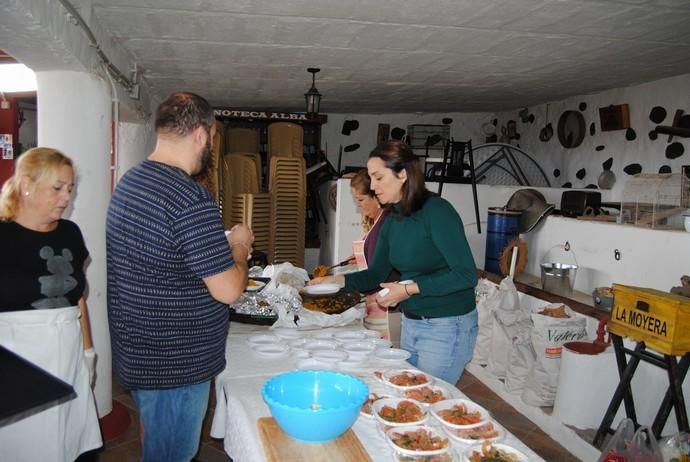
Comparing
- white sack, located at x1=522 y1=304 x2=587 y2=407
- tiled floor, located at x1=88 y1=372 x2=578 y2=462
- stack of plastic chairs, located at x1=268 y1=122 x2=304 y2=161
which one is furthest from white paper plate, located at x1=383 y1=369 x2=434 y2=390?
stack of plastic chairs, located at x1=268 y1=122 x2=304 y2=161

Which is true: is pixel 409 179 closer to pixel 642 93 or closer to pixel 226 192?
pixel 642 93

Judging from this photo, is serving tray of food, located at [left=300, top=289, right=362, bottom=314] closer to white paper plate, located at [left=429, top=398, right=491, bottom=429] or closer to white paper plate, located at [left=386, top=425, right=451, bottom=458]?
white paper plate, located at [left=429, top=398, right=491, bottom=429]

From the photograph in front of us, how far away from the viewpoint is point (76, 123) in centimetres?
320

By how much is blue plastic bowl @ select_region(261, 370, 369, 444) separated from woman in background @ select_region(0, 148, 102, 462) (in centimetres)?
115

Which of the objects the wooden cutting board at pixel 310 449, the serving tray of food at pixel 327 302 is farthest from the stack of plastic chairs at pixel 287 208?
the wooden cutting board at pixel 310 449

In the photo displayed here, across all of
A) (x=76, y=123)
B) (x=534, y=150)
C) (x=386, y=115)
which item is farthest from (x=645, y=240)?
(x=386, y=115)

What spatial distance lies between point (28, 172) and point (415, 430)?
6.19 ft

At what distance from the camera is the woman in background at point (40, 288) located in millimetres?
2201

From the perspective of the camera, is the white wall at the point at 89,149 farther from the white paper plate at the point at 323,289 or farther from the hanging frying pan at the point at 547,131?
the hanging frying pan at the point at 547,131

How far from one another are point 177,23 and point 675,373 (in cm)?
366

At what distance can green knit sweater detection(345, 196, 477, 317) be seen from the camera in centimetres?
216

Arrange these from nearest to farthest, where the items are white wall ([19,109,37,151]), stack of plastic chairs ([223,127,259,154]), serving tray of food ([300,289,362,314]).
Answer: serving tray of food ([300,289,362,314]) < stack of plastic chairs ([223,127,259,154]) < white wall ([19,109,37,151])

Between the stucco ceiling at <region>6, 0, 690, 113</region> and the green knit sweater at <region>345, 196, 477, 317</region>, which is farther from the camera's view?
the stucco ceiling at <region>6, 0, 690, 113</region>

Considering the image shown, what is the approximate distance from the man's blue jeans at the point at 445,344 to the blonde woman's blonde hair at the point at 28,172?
170cm
